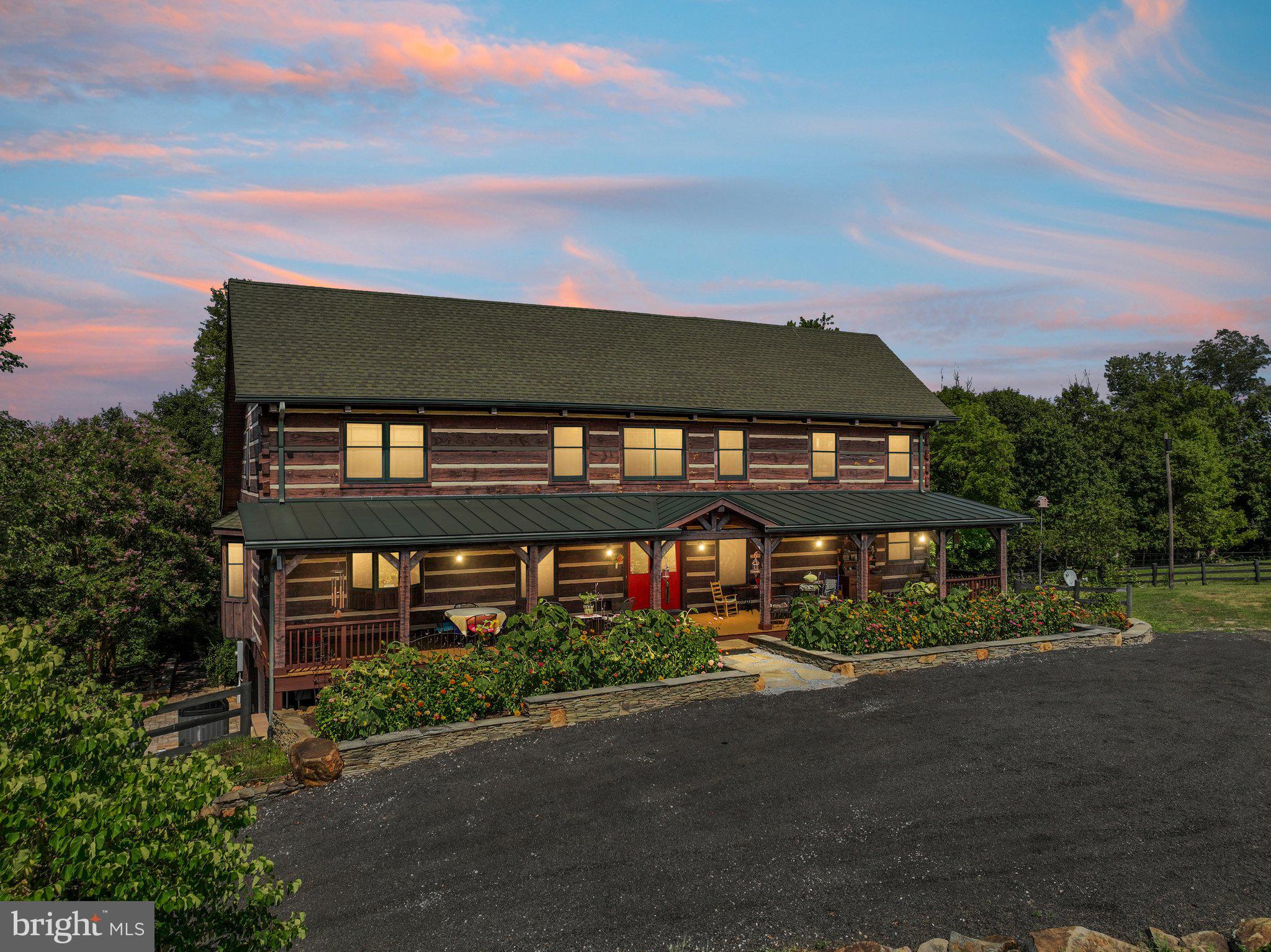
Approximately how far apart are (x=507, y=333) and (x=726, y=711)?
14456mm

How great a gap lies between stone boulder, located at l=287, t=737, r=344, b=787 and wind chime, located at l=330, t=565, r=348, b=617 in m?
7.57

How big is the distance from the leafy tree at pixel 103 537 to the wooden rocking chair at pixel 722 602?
1680cm

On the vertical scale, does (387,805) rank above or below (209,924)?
below

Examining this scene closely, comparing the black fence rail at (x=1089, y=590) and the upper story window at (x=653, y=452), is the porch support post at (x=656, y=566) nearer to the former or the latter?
the upper story window at (x=653, y=452)

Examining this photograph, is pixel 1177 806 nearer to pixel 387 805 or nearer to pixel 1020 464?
pixel 387 805

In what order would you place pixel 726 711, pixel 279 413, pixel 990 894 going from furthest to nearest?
pixel 279 413, pixel 726 711, pixel 990 894

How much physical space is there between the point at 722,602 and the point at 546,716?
33.1ft

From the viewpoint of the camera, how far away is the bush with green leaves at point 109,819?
160 inches

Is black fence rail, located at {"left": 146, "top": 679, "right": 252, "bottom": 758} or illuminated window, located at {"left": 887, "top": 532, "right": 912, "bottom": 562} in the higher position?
illuminated window, located at {"left": 887, "top": 532, "right": 912, "bottom": 562}

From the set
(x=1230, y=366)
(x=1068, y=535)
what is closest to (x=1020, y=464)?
(x=1068, y=535)

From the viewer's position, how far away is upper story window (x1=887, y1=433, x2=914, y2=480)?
27.8 metres

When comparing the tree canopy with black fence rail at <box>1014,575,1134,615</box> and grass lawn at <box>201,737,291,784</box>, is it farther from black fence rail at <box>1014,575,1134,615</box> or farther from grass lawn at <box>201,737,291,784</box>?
grass lawn at <box>201,737,291,784</box>

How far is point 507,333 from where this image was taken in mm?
25156

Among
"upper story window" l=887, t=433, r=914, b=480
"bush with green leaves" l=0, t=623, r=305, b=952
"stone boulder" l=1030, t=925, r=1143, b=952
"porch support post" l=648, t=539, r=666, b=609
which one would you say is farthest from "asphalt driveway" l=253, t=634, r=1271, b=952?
"upper story window" l=887, t=433, r=914, b=480
